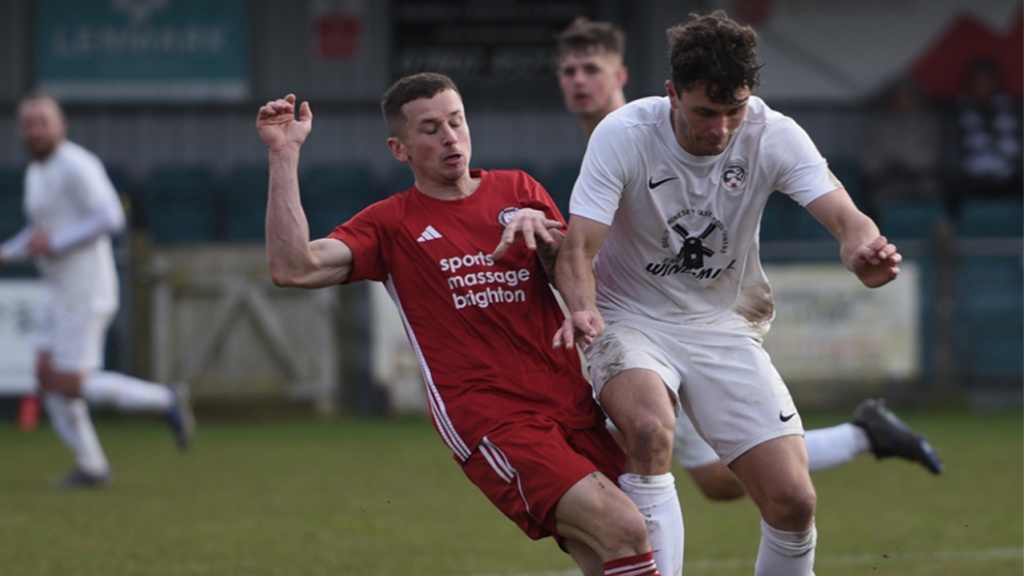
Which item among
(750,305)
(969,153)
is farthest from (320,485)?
(969,153)

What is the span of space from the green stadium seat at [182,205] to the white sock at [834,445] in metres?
10.3

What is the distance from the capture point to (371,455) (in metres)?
11.7

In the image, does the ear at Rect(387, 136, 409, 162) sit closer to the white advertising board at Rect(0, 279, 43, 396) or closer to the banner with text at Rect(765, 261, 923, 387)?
the banner with text at Rect(765, 261, 923, 387)

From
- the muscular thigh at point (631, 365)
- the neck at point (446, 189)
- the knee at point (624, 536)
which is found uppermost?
the neck at point (446, 189)

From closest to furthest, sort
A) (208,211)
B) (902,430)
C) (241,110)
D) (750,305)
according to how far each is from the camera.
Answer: (750,305), (902,430), (208,211), (241,110)

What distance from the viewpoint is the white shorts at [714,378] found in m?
5.34

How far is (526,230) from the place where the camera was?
4906mm

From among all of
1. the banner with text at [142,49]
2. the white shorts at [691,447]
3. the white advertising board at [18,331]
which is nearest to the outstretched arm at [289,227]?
the white shorts at [691,447]

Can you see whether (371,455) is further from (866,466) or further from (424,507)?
(866,466)

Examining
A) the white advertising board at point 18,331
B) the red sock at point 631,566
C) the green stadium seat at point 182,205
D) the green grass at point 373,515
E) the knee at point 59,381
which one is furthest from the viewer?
the green stadium seat at point 182,205

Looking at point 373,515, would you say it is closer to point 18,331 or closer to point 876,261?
point 876,261

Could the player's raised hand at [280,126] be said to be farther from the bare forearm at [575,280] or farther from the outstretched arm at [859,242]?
the outstretched arm at [859,242]

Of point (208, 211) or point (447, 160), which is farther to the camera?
point (208, 211)

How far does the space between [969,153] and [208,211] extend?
27.4 ft
